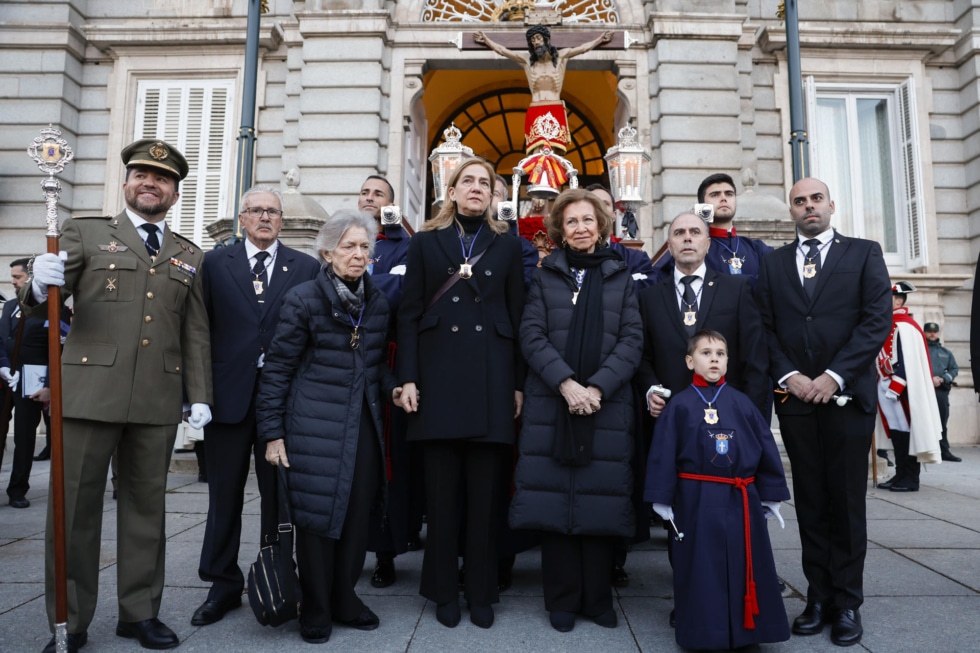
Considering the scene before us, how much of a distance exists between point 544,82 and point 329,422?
5499 millimetres

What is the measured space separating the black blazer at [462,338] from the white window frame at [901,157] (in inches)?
426

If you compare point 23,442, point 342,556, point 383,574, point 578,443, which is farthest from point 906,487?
point 23,442

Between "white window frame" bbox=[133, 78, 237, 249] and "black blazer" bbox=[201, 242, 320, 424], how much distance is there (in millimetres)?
9832

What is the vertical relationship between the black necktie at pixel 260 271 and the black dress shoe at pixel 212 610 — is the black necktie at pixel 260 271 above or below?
above

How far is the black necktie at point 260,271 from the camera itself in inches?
151

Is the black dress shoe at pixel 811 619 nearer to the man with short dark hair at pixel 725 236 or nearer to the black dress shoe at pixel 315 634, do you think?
the man with short dark hair at pixel 725 236

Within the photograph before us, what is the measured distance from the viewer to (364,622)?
3391mm

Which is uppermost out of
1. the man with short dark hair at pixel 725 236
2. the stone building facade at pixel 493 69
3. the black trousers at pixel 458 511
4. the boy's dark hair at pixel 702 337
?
the stone building facade at pixel 493 69

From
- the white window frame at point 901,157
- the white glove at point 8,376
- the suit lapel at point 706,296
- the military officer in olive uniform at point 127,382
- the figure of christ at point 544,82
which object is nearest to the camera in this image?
the military officer in olive uniform at point 127,382

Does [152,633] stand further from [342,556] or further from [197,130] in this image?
[197,130]

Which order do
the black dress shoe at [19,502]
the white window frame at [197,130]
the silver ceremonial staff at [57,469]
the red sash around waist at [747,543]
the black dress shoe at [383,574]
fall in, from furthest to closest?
the white window frame at [197,130], the black dress shoe at [19,502], the black dress shoe at [383,574], the red sash around waist at [747,543], the silver ceremonial staff at [57,469]

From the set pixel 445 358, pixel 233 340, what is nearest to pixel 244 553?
pixel 233 340

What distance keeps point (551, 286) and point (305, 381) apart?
4.41 feet

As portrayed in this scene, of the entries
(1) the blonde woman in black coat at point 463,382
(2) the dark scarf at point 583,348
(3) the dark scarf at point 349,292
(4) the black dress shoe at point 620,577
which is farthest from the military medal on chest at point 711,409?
(3) the dark scarf at point 349,292
